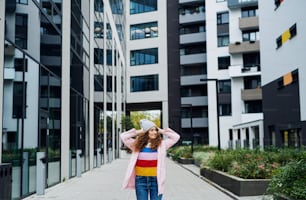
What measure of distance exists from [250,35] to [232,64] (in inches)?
159

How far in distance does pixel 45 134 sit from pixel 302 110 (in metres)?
15.0

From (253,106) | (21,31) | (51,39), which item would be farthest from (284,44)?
(253,106)

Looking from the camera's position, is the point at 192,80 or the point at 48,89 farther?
the point at 192,80

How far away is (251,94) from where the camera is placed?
4869cm

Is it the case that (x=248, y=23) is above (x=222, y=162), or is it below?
above

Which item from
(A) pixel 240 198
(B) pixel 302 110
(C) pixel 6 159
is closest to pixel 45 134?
(C) pixel 6 159

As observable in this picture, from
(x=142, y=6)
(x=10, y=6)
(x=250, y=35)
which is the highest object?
(x=142, y=6)

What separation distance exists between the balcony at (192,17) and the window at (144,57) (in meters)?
5.27

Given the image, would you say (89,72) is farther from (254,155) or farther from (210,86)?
(210,86)

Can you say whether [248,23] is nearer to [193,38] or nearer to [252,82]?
[252,82]

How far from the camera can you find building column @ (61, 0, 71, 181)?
16.9 m

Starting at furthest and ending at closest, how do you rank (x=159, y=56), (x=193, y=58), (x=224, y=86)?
(x=159, y=56) < (x=193, y=58) < (x=224, y=86)

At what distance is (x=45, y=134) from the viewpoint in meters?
14.6

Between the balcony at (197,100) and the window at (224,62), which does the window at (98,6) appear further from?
the balcony at (197,100)
